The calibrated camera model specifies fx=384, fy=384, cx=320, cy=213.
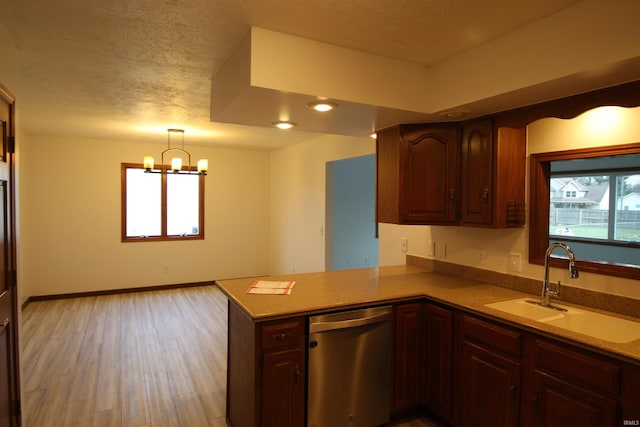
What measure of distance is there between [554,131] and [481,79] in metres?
0.65

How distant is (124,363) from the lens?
11.6 feet

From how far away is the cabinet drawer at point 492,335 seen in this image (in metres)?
2.01

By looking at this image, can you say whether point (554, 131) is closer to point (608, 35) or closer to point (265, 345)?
point (608, 35)

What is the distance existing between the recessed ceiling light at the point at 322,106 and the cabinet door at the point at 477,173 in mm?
1011

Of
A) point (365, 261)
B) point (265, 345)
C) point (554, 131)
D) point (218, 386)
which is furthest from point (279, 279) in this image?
point (365, 261)

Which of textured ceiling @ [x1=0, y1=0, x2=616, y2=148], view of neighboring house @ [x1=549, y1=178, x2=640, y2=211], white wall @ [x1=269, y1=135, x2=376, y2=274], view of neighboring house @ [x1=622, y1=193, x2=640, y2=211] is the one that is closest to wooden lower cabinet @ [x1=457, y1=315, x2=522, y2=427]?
view of neighboring house @ [x1=549, y1=178, x2=640, y2=211]

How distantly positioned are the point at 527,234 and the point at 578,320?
66cm

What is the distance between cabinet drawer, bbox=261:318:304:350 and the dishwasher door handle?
0.07 m

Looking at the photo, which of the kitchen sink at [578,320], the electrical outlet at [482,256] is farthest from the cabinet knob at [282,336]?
the electrical outlet at [482,256]

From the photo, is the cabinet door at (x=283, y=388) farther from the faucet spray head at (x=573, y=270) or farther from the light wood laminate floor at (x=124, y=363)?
the faucet spray head at (x=573, y=270)

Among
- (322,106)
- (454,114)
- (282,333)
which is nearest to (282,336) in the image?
(282,333)

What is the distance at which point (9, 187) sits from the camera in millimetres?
2180

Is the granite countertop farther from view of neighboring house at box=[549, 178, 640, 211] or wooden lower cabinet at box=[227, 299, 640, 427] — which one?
view of neighboring house at box=[549, 178, 640, 211]

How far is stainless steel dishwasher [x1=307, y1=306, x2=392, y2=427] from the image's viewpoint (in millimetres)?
2225
